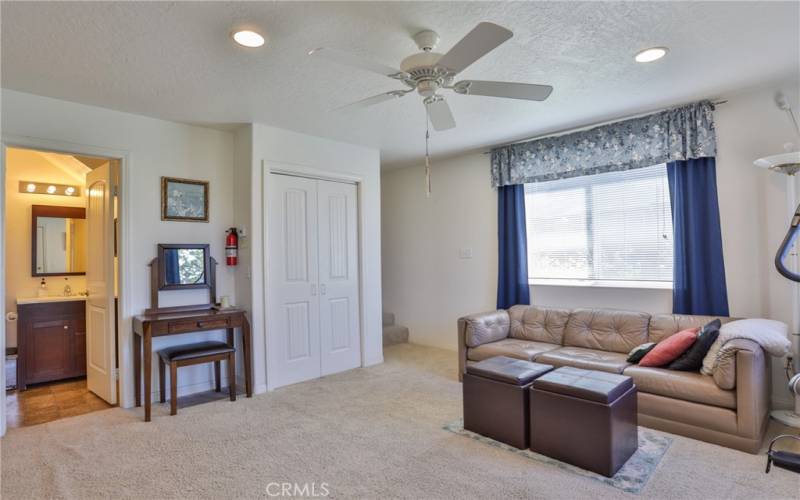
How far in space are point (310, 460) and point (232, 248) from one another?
2.20 m

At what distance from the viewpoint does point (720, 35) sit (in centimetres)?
246

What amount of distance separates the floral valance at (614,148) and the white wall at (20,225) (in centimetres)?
496

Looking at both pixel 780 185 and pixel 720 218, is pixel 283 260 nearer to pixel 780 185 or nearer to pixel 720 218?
pixel 720 218

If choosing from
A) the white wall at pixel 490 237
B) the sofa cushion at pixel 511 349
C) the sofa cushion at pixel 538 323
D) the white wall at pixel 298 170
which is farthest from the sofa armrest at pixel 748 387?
the white wall at pixel 298 170

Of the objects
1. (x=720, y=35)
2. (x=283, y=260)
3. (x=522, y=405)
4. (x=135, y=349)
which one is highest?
(x=720, y=35)

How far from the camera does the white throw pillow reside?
2713mm

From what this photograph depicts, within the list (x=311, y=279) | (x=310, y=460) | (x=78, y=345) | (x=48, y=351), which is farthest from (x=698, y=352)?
(x=48, y=351)

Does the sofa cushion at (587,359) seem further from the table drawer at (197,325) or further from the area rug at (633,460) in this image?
the table drawer at (197,325)

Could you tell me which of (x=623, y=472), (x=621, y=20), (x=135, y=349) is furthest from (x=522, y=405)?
(x=135, y=349)

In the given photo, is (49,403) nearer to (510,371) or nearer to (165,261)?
(165,261)

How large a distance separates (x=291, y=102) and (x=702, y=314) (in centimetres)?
379

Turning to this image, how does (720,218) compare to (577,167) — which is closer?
(720,218)

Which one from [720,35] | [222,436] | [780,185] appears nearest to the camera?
[720,35]

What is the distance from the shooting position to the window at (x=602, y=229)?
3.93 m
